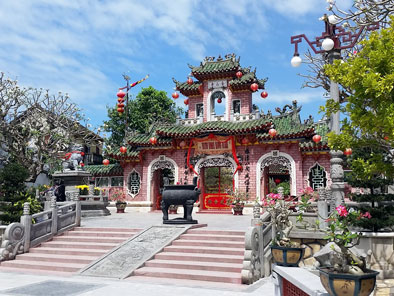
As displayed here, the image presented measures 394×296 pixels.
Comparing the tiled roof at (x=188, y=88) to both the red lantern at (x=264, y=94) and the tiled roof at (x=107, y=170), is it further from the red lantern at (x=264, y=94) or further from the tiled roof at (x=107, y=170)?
the tiled roof at (x=107, y=170)

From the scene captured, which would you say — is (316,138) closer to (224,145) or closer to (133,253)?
(224,145)

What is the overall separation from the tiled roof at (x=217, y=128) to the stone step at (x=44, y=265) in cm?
1022

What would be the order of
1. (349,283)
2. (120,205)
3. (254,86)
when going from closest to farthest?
1. (349,283)
2. (254,86)
3. (120,205)

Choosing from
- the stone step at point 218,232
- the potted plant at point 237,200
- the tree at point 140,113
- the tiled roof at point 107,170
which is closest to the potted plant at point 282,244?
the stone step at point 218,232

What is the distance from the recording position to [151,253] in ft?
29.1

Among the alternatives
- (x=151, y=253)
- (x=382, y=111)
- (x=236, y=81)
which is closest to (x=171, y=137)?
(x=236, y=81)

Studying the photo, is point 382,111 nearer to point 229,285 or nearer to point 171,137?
point 229,285

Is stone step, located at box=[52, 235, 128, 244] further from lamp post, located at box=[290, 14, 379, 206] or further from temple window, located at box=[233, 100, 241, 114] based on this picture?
temple window, located at box=[233, 100, 241, 114]

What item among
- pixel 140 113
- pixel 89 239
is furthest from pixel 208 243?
pixel 140 113

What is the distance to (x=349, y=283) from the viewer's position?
3418 millimetres

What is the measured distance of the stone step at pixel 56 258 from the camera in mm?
8984

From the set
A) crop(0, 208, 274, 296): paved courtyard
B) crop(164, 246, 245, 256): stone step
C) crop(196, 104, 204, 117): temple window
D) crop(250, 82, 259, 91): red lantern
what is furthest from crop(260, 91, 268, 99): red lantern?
crop(0, 208, 274, 296): paved courtyard

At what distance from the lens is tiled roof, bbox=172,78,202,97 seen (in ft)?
65.5

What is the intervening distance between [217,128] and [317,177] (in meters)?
5.22
